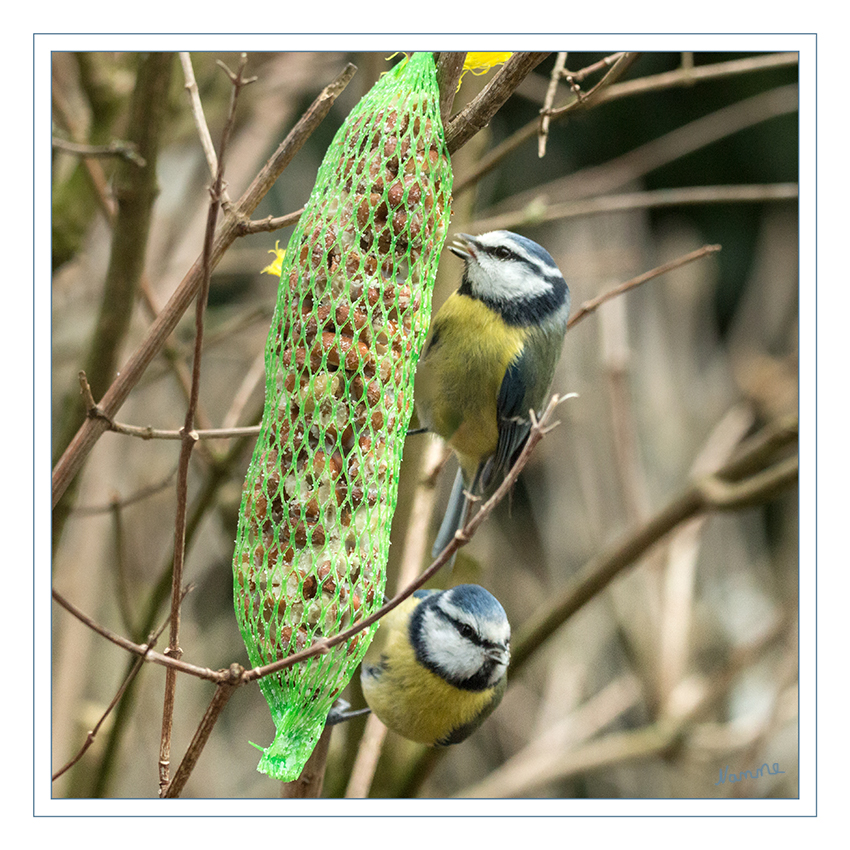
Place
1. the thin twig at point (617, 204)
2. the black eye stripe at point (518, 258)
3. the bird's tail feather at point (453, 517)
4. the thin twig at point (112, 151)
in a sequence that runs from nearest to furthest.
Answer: the thin twig at point (112, 151) < the black eye stripe at point (518, 258) < the bird's tail feather at point (453, 517) < the thin twig at point (617, 204)

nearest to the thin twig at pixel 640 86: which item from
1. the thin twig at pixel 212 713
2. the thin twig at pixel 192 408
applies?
the thin twig at pixel 192 408

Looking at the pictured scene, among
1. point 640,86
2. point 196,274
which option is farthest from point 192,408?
point 640,86

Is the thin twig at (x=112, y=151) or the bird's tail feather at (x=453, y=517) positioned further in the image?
the bird's tail feather at (x=453, y=517)

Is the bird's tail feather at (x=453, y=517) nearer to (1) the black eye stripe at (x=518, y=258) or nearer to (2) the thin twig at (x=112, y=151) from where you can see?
(1) the black eye stripe at (x=518, y=258)
